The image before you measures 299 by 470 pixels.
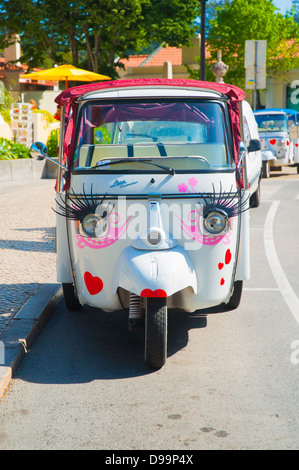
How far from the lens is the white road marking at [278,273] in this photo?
695 cm

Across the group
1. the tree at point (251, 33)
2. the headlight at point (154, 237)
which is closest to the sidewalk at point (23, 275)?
the headlight at point (154, 237)

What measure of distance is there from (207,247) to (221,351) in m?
0.91

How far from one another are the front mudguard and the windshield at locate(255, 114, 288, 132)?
15848 mm

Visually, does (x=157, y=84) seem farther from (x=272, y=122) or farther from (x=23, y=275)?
(x=272, y=122)

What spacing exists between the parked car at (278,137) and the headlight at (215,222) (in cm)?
1466

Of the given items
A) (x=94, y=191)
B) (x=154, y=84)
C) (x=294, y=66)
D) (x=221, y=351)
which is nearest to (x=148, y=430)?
(x=221, y=351)

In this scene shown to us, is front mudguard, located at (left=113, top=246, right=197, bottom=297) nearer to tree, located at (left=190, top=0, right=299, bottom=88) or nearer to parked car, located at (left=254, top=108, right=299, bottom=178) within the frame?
parked car, located at (left=254, top=108, right=299, bottom=178)

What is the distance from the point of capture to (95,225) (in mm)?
5285

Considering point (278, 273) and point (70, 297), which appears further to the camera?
point (278, 273)

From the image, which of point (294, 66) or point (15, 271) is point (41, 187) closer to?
point (15, 271)

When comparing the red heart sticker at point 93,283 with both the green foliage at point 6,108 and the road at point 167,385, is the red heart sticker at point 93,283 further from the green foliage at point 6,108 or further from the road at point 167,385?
the green foliage at point 6,108

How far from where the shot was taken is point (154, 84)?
19.3 ft

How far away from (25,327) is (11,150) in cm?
1395

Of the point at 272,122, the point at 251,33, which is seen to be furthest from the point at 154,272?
the point at 251,33
